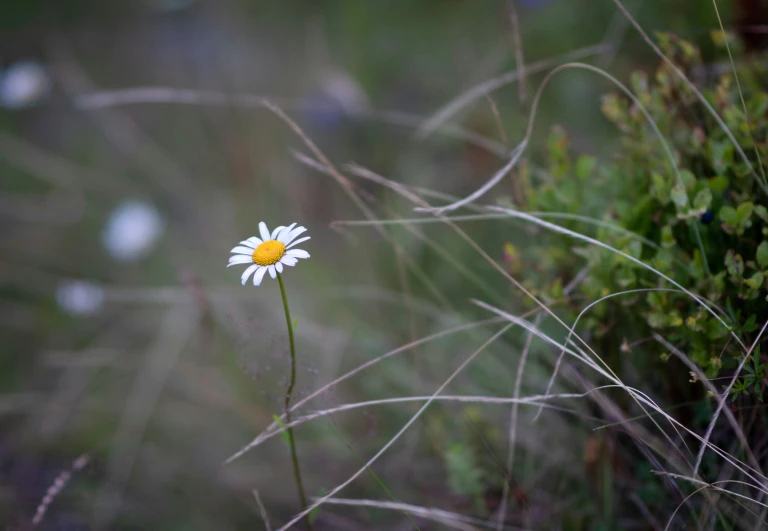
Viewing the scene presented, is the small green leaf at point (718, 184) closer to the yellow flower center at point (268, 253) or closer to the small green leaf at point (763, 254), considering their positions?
the small green leaf at point (763, 254)

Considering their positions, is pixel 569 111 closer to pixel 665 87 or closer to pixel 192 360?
pixel 665 87

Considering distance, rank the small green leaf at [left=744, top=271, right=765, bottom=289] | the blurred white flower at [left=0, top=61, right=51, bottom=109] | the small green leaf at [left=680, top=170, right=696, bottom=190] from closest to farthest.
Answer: the small green leaf at [left=744, top=271, right=765, bottom=289], the small green leaf at [left=680, top=170, right=696, bottom=190], the blurred white flower at [left=0, top=61, right=51, bottom=109]

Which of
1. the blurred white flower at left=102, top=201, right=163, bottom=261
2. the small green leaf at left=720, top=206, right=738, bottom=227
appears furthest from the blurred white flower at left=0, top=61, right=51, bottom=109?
the small green leaf at left=720, top=206, right=738, bottom=227

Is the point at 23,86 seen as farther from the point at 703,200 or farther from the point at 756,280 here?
the point at 756,280

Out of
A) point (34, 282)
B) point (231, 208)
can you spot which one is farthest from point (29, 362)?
point (231, 208)

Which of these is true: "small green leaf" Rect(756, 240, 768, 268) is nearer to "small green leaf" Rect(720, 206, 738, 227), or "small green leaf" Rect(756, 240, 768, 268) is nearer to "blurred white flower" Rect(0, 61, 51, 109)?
"small green leaf" Rect(720, 206, 738, 227)

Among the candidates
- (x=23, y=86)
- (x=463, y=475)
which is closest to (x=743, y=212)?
(x=463, y=475)

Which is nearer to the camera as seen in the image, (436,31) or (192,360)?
(192,360)
